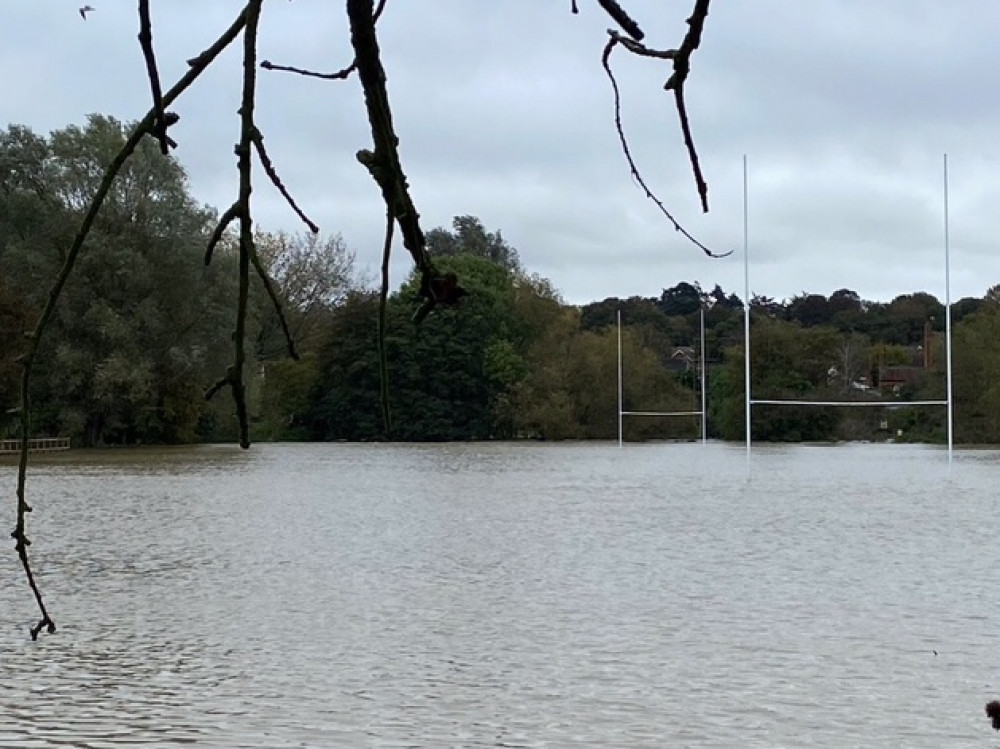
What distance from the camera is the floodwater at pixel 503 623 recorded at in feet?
30.2

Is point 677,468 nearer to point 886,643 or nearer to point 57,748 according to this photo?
point 886,643

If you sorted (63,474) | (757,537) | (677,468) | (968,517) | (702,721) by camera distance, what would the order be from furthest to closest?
(677,468)
(63,474)
(968,517)
(757,537)
(702,721)

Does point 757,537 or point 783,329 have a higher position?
point 783,329

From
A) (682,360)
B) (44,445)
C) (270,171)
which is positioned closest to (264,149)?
(270,171)

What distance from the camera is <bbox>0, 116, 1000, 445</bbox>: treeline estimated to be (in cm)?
3969

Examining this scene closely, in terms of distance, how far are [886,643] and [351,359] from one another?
54.5 ft

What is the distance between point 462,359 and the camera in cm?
4553

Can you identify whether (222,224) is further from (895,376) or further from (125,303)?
(895,376)

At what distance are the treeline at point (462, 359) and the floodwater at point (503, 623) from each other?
6351mm

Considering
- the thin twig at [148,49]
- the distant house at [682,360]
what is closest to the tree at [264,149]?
the thin twig at [148,49]

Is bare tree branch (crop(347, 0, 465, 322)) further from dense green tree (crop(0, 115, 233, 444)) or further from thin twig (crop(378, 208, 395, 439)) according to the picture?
dense green tree (crop(0, 115, 233, 444))

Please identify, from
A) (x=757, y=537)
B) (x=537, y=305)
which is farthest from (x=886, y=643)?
(x=537, y=305)

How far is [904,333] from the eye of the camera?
6425 cm

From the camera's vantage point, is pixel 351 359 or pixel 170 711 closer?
pixel 170 711
